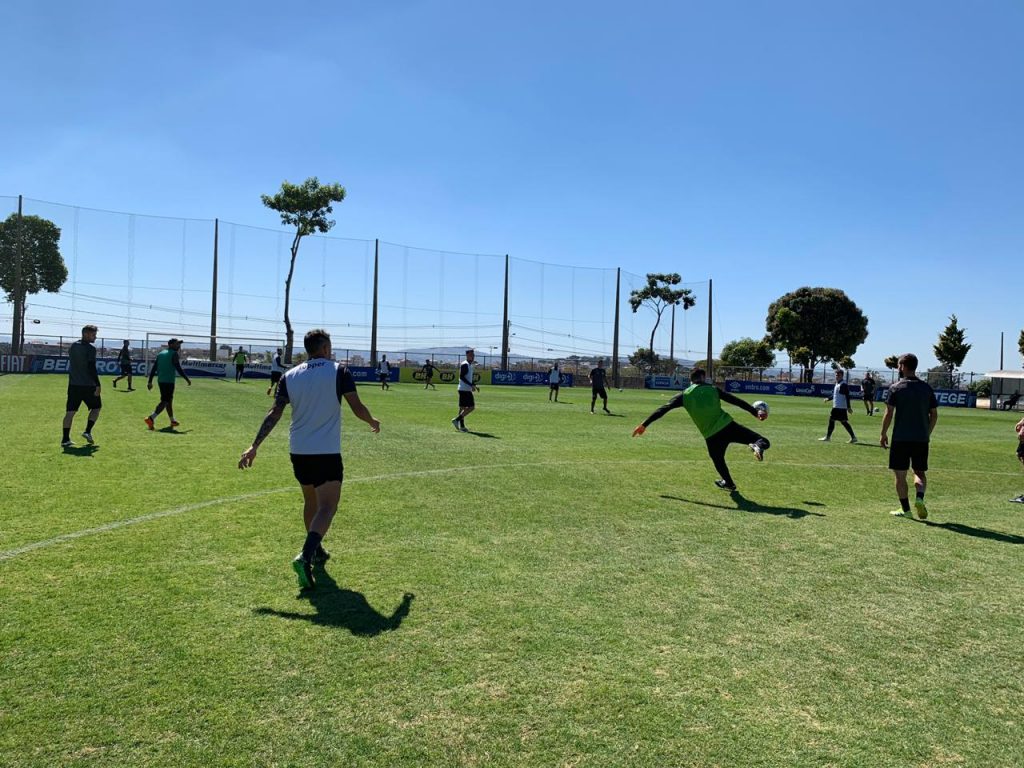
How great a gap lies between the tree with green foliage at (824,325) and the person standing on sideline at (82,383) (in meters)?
73.5

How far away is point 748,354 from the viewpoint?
247 ft

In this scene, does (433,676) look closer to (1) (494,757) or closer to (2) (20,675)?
(1) (494,757)

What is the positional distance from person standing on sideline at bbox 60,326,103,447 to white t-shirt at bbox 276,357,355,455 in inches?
317

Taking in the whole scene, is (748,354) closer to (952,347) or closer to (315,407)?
(952,347)

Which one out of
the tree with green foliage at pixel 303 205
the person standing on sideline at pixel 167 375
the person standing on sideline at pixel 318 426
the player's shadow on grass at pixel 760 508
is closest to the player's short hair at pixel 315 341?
the person standing on sideline at pixel 318 426

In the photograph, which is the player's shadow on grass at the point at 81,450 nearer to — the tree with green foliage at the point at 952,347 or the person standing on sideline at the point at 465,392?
the person standing on sideline at the point at 465,392

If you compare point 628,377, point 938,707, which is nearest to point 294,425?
point 938,707

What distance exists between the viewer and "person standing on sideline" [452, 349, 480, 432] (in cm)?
1775

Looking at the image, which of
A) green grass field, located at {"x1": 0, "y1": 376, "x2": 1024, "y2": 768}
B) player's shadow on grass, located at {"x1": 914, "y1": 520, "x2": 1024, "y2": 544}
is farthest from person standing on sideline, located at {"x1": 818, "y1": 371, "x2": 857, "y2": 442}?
player's shadow on grass, located at {"x1": 914, "y1": 520, "x2": 1024, "y2": 544}

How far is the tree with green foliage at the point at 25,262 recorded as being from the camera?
4691cm

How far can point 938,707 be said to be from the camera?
3721 mm

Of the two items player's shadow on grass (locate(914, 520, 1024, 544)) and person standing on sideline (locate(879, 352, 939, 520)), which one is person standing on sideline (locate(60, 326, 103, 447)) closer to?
person standing on sideline (locate(879, 352, 939, 520))

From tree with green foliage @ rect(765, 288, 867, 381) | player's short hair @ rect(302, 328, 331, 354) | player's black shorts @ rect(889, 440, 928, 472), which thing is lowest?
player's black shorts @ rect(889, 440, 928, 472)

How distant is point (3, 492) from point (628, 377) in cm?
5929
